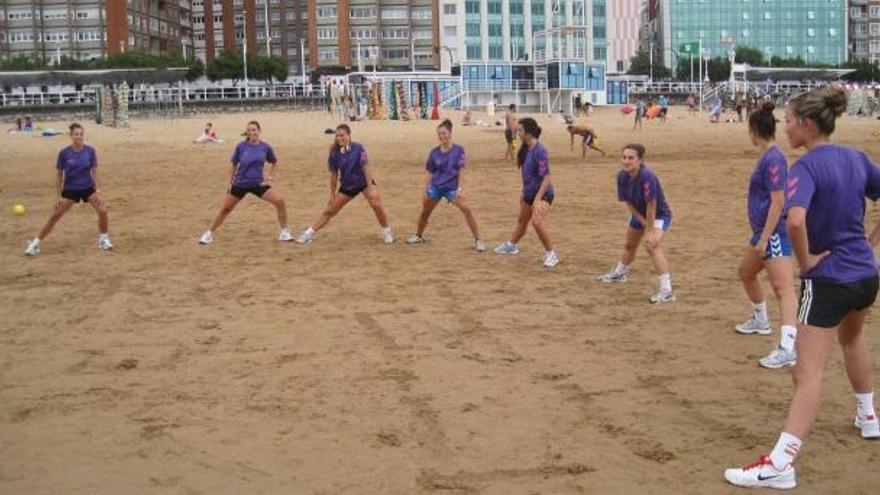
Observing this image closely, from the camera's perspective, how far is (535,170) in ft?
33.7

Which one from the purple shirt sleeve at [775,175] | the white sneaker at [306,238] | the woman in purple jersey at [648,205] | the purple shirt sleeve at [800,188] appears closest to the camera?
the purple shirt sleeve at [800,188]

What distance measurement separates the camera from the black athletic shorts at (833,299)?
419cm

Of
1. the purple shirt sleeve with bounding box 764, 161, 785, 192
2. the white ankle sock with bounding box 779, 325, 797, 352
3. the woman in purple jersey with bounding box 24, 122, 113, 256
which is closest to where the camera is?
the purple shirt sleeve with bounding box 764, 161, 785, 192

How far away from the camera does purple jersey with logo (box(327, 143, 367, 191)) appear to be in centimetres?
1192

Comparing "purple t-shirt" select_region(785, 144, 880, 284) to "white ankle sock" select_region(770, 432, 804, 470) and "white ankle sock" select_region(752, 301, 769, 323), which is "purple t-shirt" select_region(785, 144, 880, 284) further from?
"white ankle sock" select_region(752, 301, 769, 323)

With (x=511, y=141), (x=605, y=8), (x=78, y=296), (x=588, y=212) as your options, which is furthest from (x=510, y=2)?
(x=78, y=296)

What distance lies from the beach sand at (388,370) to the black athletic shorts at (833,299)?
766 millimetres

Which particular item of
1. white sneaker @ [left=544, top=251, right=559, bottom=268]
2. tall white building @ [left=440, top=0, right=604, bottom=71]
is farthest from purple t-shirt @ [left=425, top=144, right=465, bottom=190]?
tall white building @ [left=440, top=0, right=604, bottom=71]

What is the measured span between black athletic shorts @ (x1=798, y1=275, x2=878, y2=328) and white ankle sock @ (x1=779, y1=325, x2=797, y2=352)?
6.81 ft

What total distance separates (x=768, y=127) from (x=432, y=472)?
345 cm

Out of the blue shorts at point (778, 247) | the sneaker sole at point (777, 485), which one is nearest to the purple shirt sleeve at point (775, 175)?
the blue shorts at point (778, 247)

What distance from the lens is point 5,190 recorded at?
20.2 metres

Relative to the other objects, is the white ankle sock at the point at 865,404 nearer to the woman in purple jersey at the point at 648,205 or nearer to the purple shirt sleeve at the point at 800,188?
the purple shirt sleeve at the point at 800,188

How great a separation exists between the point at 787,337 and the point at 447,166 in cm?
589
